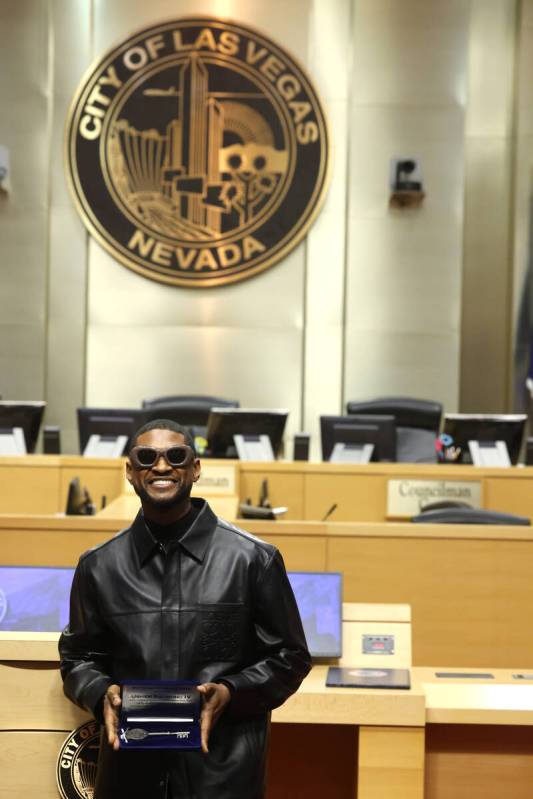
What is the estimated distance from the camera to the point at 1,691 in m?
2.27

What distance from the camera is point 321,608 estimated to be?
2.89 meters

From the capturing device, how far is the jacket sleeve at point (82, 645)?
1817mm

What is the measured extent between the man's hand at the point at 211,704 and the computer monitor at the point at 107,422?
16.3 feet

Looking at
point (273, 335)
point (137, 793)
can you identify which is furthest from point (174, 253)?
point (137, 793)

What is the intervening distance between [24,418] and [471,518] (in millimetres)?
3298

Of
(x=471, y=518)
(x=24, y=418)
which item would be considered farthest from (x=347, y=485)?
(x=24, y=418)

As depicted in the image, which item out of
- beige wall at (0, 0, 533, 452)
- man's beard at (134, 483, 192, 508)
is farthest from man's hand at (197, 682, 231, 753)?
beige wall at (0, 0, 533, 452)

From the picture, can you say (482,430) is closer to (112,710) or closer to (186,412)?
(186,412)

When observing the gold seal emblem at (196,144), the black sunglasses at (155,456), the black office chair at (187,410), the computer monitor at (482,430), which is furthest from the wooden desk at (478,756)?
the gold seal emblem at (196,144)

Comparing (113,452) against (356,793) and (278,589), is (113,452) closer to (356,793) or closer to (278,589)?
(356,793)

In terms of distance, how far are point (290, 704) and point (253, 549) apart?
691 millimetres

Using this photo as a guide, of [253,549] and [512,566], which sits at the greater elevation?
[253,549]

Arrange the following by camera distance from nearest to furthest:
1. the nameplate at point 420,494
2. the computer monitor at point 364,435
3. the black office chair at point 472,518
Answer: the black office chair at point 472,518, the nameplate at point 420,494, the computer monitor at point 364,435

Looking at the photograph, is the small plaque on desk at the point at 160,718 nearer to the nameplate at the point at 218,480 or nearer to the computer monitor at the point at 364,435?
the nameplate at the point at 218,480
